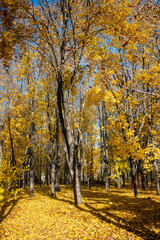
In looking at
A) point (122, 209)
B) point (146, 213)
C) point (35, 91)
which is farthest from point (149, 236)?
point (35, 91)

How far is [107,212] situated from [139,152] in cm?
290

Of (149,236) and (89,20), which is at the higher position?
(89,20)

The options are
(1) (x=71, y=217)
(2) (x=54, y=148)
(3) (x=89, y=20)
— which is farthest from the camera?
(2) (x=54, y=148)

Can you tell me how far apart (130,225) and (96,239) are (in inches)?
52.9

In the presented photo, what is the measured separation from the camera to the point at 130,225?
460 cm

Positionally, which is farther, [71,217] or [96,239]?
[71,217]

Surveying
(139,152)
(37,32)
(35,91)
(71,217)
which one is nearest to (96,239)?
(71,217)

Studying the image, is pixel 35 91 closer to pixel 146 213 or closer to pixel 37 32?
pixel 37 32

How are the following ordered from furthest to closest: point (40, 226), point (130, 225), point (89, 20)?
point (89, 20), point (40, 226), point (130, 225)

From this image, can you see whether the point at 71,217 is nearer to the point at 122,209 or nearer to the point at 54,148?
the point at 122,209

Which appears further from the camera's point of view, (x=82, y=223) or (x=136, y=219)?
(x=136, y=219)

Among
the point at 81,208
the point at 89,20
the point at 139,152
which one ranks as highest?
the point at 89,20

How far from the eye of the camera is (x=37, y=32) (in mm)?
5859

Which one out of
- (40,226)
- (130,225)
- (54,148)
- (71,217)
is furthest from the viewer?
(54,148)
